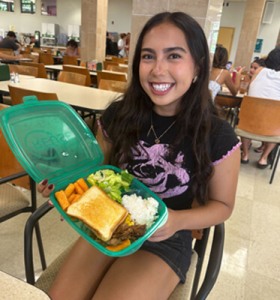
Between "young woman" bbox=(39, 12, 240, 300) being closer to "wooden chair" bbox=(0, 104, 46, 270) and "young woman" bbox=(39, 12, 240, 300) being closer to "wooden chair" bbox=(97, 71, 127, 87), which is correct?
"wooden chair" bbox=(0, 104, 46, 270)

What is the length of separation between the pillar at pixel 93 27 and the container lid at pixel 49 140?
6244 mm

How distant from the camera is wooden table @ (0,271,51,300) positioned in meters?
0.42

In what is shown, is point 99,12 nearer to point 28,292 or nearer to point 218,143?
point 218,143

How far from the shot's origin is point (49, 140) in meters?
0.84

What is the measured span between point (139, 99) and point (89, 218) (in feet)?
2.23

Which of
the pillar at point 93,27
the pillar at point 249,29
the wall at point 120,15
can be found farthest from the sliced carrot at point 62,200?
the wall at point 120,15

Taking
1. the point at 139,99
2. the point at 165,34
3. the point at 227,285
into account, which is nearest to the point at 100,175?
the point at 139,99

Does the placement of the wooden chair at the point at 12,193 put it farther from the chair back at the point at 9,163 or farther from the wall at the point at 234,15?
the wall at the point at 234,15

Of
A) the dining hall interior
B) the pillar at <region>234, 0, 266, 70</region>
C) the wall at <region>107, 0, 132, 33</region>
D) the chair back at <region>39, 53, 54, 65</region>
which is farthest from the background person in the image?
the wall at <region>107, 0, 132, 33</region>

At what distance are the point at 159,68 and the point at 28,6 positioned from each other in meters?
16.5

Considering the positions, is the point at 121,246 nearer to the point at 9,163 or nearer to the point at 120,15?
the point at 9,163

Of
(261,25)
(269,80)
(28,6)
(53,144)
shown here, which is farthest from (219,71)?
(28,6)

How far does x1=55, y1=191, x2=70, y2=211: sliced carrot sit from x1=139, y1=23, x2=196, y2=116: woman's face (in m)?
0.52

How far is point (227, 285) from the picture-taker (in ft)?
5.00
